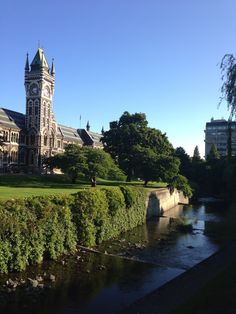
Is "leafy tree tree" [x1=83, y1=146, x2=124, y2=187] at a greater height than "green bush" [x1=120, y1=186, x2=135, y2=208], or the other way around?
"leafy tree tree" [x1=83, y1=146, x2=124, y2=187]

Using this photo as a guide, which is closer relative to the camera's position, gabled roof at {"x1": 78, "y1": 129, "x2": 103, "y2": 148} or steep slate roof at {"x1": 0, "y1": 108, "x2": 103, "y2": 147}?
steep slate roof at {"x1": 0, "y1": 108, "x2": 103, "y2": 147}

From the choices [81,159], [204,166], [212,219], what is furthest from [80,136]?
[212,219]

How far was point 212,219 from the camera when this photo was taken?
206 feet

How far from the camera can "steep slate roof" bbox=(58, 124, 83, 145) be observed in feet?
394

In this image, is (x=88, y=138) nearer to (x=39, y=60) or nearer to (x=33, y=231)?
(x=39, y=60)

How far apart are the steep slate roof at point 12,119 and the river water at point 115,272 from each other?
52192 millimetres

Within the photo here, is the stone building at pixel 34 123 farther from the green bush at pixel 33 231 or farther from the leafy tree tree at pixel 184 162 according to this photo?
the green bush at pixel 33 231

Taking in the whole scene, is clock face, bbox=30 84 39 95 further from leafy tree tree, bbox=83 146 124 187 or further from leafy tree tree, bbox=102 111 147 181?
leafy tree tree, bbox=83 146 124 187

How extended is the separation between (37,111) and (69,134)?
2633cm

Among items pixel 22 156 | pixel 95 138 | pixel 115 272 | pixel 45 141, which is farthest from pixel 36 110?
pixel 115 272

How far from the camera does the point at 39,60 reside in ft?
329

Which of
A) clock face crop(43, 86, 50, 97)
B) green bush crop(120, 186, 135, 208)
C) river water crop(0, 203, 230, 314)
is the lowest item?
river water crop(0, 203, 230, 314)

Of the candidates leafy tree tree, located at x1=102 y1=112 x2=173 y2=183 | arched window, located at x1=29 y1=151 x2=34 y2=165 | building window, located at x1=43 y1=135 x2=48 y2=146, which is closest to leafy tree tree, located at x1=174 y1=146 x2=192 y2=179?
leafy tree tree, located at x1=102 y1=112 x2=173 y2=183

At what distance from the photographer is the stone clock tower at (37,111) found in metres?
98.4
